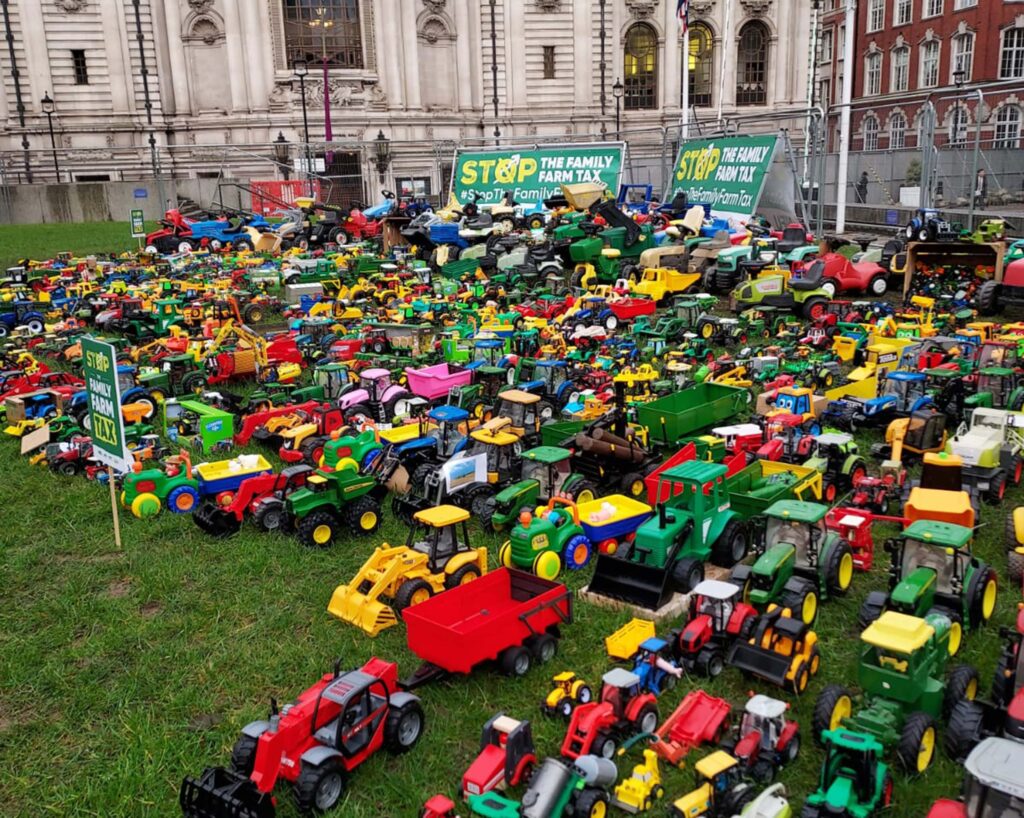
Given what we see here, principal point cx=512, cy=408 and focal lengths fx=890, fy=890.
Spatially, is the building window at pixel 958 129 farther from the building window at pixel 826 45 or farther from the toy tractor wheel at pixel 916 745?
the toy tractor wheel at pixel 916 745

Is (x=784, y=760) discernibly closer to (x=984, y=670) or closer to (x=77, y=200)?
(x=984, y=670)

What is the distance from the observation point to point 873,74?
2665 inches

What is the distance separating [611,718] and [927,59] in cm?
6808

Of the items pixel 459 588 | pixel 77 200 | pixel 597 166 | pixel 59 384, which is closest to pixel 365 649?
pixel 459 588

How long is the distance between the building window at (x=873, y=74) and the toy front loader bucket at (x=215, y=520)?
6985cm

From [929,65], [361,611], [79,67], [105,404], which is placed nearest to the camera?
[361,611]

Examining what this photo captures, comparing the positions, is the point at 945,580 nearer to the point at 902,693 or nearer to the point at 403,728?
the point at 902,693

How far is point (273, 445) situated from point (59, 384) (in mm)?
4555

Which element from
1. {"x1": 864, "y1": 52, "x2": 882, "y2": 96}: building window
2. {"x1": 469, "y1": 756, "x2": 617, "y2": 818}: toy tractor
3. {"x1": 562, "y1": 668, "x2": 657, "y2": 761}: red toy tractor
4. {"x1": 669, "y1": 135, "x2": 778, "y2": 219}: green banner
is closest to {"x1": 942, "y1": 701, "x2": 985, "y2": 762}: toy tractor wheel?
{"x1": 562, "y1": 668, "x2": 657, "y2": 761}: red toy tractor

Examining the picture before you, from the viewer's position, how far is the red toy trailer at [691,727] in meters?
5.43

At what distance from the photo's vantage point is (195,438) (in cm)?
1163

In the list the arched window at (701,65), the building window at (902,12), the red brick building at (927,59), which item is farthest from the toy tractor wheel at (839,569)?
the building window at (902,12)

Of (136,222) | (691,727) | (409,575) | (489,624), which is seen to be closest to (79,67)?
(136,222)

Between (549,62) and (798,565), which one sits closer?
(798,565)
